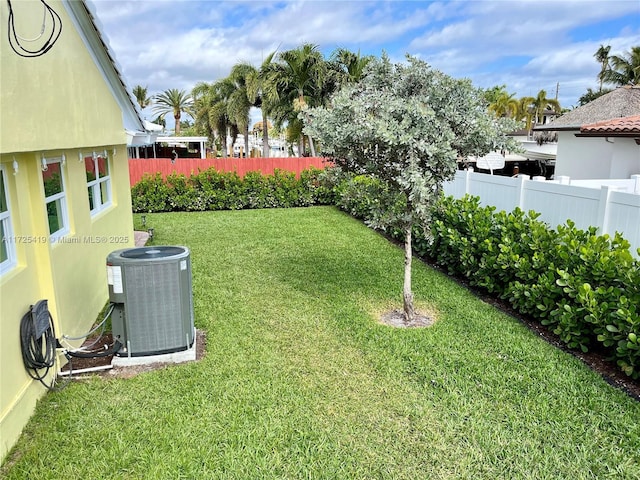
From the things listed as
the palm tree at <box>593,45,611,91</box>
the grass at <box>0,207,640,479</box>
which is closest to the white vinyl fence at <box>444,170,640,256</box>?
the grass at <box>0,207,640,479</box>

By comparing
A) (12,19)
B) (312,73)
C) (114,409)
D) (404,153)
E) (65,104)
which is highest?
(312,73)

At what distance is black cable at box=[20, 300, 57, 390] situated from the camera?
3406 mm

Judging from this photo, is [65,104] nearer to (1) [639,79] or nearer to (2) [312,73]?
(2) [312,73]

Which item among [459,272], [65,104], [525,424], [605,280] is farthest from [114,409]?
[459,272]

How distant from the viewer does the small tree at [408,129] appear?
458 centimetres

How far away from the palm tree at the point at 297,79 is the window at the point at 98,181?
13467mm

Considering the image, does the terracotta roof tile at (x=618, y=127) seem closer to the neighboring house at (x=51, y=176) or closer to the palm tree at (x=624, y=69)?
the neighboring house at (x=51, y=176)

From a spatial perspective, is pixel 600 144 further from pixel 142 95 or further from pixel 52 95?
pixel 142 95

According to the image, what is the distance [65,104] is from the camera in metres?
4.24

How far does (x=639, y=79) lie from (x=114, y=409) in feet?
134

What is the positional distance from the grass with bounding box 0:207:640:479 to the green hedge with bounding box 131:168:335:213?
358 inches

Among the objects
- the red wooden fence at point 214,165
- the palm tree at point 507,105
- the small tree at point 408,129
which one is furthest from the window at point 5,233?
the palm tree at point 507,105

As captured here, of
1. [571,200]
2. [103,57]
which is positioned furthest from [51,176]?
[571,200]

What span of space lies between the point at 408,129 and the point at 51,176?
3561 millimetres
